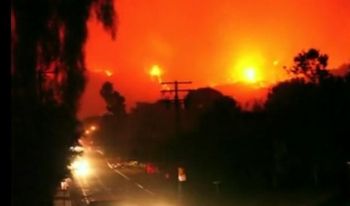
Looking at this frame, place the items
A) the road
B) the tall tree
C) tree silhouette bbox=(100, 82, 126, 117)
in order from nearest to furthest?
the tall tree < the road < tree silhouette bbox=(100, 82, 126, 117)

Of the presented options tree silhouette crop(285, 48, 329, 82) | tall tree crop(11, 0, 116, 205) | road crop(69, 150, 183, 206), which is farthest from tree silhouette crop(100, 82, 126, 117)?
tall tree crop(11, 0, 116, 205)

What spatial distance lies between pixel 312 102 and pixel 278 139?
9.91 ft

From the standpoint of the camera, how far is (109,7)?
17.3 metres

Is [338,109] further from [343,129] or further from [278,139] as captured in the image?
[278,139]

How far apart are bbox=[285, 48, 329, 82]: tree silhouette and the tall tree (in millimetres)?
27730

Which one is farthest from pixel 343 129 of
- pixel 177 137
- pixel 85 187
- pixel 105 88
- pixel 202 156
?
pixel 105 88

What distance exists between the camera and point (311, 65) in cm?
4534

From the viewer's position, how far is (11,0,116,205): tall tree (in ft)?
48.8

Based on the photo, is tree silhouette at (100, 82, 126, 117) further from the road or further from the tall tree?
the tall tree

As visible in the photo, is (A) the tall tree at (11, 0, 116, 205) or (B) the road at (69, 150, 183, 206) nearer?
(A) the tall tree at (11, 0, 116, 205)

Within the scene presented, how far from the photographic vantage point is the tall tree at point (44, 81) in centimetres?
1488

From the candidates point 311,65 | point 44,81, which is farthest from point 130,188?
point 44,81

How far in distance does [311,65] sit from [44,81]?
101 ft

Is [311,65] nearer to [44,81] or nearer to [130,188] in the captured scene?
[130,188]
